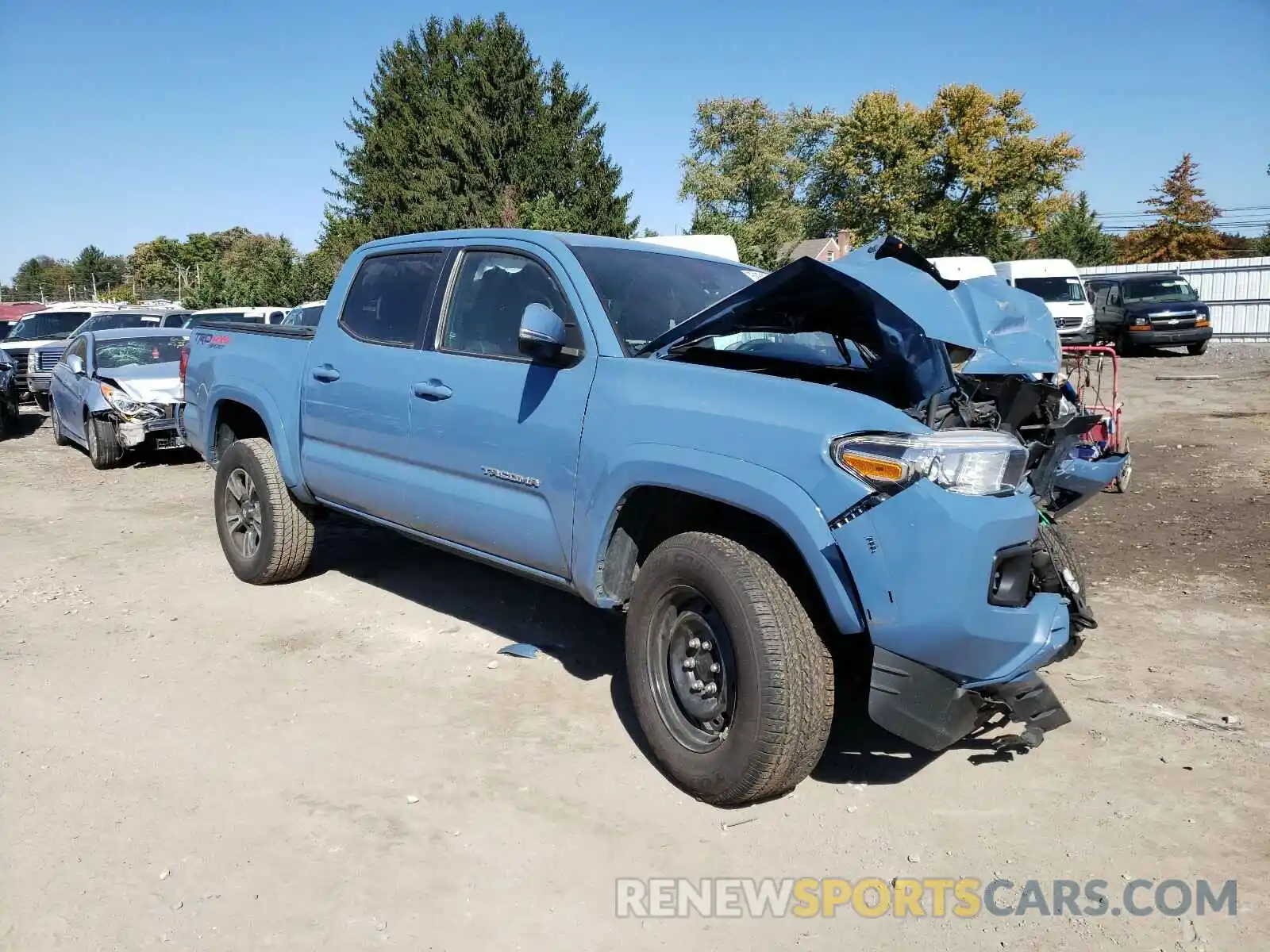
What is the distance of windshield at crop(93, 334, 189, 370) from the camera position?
1208 centimetres

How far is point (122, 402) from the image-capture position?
11258 millimetres

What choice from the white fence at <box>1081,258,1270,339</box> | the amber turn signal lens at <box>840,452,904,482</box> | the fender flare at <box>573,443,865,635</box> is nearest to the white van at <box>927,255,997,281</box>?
the white fence at <box>1081,258,1270,339</box>

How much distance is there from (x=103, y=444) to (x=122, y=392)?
0.62 metres

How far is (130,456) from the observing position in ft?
39.9

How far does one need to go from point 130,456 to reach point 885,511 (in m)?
11.3

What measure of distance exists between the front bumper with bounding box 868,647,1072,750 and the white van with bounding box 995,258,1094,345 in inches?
848

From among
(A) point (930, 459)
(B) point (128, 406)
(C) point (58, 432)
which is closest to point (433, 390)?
(A) point (930, 459)

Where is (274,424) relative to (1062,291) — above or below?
below

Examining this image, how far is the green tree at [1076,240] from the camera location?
173 ft

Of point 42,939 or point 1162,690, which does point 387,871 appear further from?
point 1162,690

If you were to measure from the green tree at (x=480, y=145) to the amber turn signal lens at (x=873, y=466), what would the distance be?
37450mm

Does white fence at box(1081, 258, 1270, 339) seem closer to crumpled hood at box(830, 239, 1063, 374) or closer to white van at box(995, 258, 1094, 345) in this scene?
white van at box(995, 258, 1094, 345)

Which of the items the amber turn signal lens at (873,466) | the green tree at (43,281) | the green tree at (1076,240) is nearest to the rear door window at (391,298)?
the amber turn signal lens at (873,466)

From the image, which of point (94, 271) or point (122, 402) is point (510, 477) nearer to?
point (122, 402)
